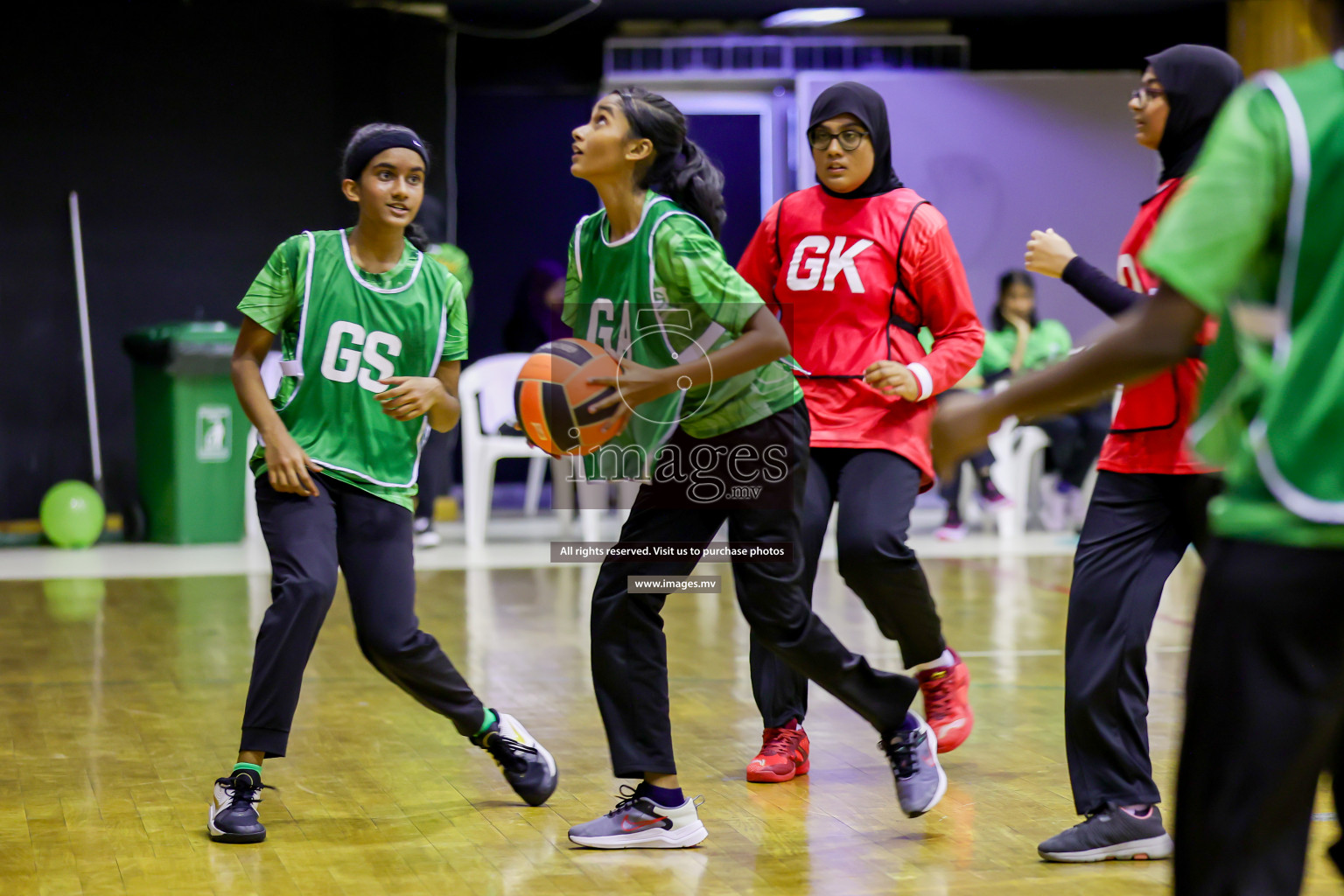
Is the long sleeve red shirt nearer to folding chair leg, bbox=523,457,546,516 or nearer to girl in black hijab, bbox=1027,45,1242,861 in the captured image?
girl in black hijab, bbox=1027,45,1242,861

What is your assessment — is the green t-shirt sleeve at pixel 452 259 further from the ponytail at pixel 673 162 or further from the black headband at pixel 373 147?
the ponytail at pixel 673 162

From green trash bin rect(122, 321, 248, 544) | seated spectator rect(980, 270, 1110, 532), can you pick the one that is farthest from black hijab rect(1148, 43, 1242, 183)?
green trash bin rect(122, 321, 248, 544)

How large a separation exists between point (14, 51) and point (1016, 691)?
361 inches

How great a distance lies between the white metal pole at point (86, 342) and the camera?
1088 cm

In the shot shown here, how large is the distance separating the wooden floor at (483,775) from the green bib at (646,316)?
989 millimetres

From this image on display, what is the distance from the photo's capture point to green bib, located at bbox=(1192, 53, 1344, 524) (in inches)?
65.4

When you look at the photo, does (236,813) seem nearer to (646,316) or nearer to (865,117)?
(646,316)

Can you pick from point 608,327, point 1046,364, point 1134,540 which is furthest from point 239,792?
point 1046,364

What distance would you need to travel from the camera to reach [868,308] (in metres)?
4.07

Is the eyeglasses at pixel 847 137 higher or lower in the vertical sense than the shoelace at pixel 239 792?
higher

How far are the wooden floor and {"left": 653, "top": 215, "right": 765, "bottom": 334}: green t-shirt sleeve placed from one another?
1251 mm

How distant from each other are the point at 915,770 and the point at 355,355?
174 cm

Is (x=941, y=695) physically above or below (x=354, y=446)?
below

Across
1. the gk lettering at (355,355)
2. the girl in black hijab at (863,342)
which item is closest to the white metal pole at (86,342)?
the gk lettering at (355,355)
